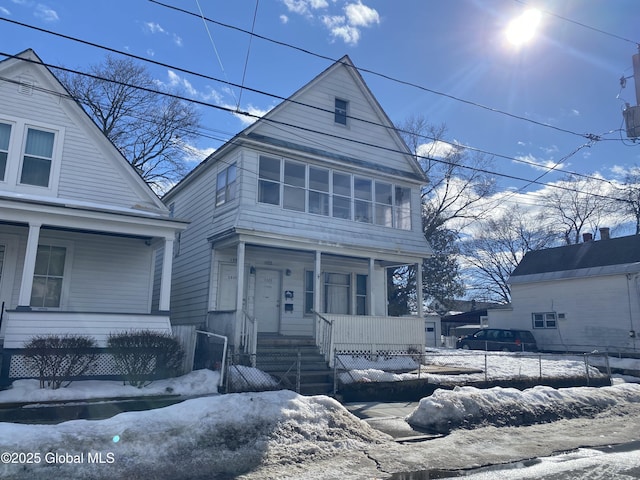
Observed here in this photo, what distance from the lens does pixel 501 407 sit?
9906mm

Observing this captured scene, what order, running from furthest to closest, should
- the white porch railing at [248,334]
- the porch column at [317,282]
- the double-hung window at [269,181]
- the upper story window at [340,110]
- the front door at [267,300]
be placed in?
the upper story window at [340,110]
the front door at [267,300]
the double-hung window at [269,181]
the porch column at [317,282]
the white porch railing at [248,334]

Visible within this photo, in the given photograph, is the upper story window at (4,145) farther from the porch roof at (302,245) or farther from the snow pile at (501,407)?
the snow pile at (501,407)

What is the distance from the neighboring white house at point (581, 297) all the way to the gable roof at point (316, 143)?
13.9 metres

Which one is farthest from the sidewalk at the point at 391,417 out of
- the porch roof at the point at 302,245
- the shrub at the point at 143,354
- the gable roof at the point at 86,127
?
the gable roof at the point at 86,127

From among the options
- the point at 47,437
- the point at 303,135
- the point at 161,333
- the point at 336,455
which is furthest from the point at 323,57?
the point at 47,437

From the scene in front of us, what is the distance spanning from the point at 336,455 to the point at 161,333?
5.82m

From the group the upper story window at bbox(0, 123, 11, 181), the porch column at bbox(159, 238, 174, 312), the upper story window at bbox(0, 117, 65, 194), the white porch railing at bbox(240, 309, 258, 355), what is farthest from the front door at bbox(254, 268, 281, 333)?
the upper story window at bbox(0, 123, 11, 181)

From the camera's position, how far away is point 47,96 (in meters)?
13.1

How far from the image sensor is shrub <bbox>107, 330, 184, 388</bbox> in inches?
402

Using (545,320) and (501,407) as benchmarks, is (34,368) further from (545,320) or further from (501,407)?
(545,320)

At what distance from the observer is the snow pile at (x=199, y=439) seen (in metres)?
5.78

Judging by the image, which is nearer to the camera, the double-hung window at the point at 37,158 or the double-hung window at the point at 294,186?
the double-hung window at the point at 37,158

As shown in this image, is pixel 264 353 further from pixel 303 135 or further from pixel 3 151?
pixel 3 151

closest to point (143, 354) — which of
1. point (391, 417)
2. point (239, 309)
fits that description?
point (239, 309)
